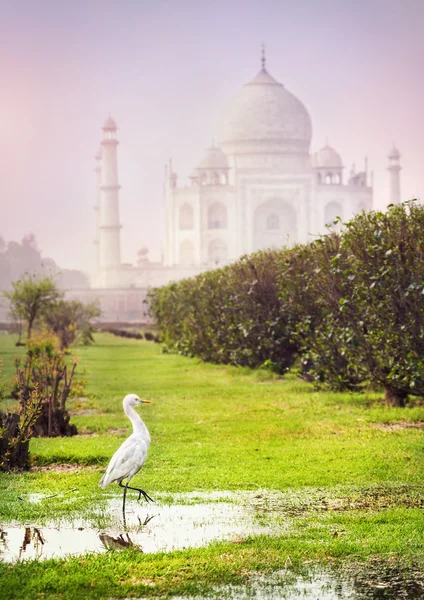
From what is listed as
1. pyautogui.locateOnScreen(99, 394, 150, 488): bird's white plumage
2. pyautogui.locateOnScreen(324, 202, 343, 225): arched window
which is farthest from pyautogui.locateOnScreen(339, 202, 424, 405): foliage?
pyautogui.locateOnScreen(324, 202, 343, 225): arched window

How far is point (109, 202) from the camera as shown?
67.4 meters

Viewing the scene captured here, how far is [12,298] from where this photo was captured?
21.0 meters

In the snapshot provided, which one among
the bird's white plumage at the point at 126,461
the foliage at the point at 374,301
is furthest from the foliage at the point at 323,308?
the bird's white plumage at the point at 126,461

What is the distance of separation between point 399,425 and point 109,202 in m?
60.2

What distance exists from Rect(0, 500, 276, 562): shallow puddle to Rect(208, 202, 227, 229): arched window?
69.2 meters

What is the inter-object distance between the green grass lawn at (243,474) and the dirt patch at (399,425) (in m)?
0.02

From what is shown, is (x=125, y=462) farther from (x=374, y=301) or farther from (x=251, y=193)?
(x=251, y=193)

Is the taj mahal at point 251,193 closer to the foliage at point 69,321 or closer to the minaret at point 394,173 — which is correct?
the minaret at point 394,173

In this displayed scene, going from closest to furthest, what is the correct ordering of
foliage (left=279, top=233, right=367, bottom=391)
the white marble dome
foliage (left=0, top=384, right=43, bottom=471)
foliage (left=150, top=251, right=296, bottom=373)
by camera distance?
foliage (left=0, top=384, right=43, bottom=471) < foliage (left=279, top=233, right=367, bottom=391) < foliage (left=150, top=251, right=296, bottom=373) < the white marble dome

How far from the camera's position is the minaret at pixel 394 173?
242ft

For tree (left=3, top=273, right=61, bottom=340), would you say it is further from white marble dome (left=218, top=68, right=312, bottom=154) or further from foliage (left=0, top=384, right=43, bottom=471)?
white marble dome (left=218, top=68, right=312, bottom=154)

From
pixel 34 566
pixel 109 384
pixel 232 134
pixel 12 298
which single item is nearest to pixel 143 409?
pixel 109 384

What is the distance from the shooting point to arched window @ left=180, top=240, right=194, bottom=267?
75.9 metres

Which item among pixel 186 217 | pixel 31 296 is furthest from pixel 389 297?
pixel 186 217
